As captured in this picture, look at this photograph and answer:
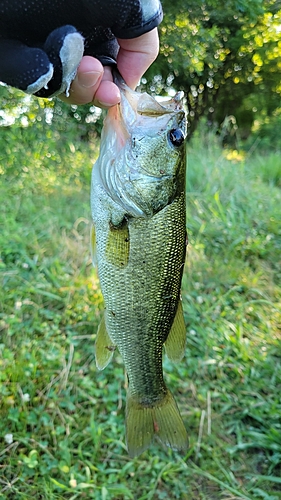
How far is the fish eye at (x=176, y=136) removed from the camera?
4.54 feet

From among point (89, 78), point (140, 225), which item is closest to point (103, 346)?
point (140, 225)

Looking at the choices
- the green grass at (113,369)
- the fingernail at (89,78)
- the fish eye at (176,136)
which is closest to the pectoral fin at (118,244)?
the fish eye at (176,136)

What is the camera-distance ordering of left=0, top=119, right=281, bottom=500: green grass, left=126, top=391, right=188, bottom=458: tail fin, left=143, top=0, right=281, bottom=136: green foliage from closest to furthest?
left=126, top=391, right=188, bottom=458: tail fin → left=0, top=119, right=281, bottom=500: green grass → left=143, top=0, right=281, bottom=136: green foliage

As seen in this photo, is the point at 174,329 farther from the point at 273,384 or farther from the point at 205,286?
the point at 205,286

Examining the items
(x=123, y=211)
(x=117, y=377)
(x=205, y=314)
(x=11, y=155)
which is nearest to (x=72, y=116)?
(x=11, y=155)

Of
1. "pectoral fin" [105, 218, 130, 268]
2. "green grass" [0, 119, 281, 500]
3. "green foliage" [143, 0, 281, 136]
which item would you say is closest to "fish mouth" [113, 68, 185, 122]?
"pectoral fin" [105, 218, 130, 268]

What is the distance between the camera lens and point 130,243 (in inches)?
57.1

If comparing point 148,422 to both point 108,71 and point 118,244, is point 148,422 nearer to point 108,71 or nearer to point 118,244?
point 118,244

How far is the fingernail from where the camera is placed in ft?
3.93

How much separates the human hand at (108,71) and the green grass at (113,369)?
5.92ft

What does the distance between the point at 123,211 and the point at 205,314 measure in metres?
2.16

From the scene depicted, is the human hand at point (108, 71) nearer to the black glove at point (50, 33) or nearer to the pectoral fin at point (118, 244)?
the black glove at point (50, 33)

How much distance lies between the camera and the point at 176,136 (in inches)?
54.5

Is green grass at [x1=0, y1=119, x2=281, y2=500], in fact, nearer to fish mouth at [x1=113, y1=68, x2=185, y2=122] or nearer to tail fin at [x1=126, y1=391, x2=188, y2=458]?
tail fin at [x1=126, y1=391, x2=188, y2=458]
